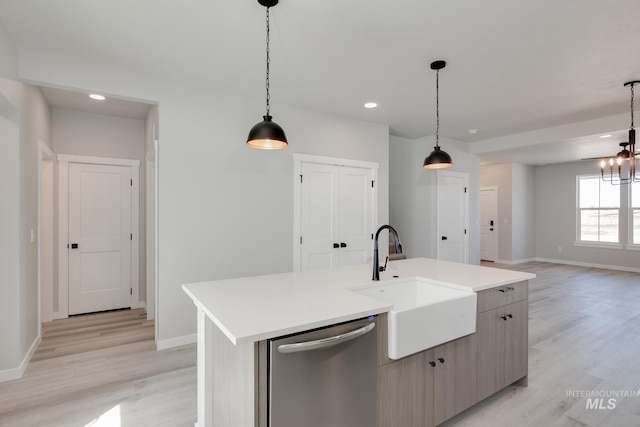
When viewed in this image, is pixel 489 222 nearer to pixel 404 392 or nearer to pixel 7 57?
pixel 404 392

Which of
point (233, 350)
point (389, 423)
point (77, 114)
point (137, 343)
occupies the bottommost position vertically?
point (137, 343)

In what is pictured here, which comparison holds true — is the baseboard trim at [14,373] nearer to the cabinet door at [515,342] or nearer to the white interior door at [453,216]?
the cabinet door at [515,342]

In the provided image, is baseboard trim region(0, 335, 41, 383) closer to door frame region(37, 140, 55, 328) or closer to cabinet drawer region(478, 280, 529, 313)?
door frame region(37, 140, 55, 328)

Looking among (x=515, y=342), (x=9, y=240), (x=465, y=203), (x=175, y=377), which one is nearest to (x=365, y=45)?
(x=515, y=342)

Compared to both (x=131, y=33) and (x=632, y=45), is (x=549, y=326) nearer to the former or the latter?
(x=632, y=45)

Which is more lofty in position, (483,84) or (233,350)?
(483,84)

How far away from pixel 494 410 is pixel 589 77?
3214 mm

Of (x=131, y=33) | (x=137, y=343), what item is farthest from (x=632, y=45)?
(x=137, y=343)

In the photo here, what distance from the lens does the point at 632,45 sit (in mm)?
2529

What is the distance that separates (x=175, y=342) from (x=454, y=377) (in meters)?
2.67

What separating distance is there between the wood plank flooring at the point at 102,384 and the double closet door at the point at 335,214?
182 cm

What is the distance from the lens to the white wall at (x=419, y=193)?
5621 mm

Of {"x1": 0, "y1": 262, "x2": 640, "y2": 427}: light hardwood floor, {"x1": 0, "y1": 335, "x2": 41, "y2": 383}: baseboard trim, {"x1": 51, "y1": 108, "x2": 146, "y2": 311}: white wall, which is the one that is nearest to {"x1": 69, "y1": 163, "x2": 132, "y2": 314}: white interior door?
{"x1": 51, "y1": 108, "x2": 146, "y2": 311}: white wall

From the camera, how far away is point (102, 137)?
4363 millimetres
